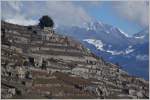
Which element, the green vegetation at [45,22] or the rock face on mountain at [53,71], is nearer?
the rock face on mountain at [53,71]

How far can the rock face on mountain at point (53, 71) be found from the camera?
10081 centimetres

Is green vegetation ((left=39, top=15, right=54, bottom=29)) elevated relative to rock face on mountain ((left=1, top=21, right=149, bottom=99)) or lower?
elevated

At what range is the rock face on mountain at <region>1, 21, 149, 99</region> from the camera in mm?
100812

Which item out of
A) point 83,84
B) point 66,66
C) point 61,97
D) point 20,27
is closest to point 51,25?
point 20,27

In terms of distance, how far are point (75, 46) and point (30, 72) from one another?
3660 centimetres

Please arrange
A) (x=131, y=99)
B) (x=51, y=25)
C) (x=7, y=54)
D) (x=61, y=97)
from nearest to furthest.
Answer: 1. (x=61, y=97)
2. (x=131, y=99)
3. (x=7, y=54)
4. (x=51, y=25)

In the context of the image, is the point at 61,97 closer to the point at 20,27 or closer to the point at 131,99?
the point at 131,99

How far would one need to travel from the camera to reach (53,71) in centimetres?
11981

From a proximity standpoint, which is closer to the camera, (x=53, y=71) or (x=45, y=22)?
(x=53, y=71)

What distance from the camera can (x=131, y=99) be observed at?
107438mm

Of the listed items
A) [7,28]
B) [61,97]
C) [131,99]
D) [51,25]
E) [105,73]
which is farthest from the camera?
[51,25]

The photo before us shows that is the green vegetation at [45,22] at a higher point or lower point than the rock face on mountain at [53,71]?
higher

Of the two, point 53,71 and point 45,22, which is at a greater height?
point 45,22

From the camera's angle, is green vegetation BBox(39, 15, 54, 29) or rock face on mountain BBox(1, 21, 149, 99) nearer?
rock face on mountain BBox(1, 21, 149, 99)
